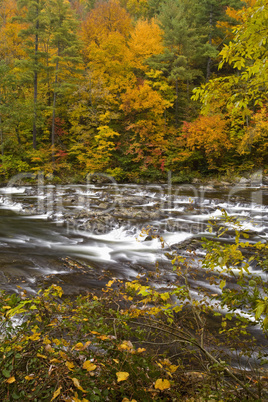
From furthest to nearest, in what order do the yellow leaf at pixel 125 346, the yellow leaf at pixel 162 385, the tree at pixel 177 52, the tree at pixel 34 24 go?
the tree at pixel 177 52 → the tree at pixel 34 24 → the yellow leaf at pixel 125 346 → the yellow leaf at pixel 162 385

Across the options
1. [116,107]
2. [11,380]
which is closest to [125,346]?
[11,380]

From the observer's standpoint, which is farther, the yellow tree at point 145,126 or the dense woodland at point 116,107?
the yellow tree at point 145,126

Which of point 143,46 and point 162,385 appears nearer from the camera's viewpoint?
point 162,385

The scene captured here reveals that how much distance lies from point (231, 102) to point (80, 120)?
70.5 feet

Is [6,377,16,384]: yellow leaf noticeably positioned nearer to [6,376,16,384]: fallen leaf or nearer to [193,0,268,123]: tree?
[6,376,16,384]: fallen leaf

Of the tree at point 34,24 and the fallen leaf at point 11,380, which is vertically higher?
the tree at point 34,24

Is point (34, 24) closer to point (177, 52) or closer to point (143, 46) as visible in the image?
point (143, 46)

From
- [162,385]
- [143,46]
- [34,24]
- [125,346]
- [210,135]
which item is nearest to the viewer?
[162,385]

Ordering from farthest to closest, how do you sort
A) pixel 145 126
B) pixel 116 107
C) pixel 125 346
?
1. pixel 116 107
2. pixel 145 126
3. pixel 125 346

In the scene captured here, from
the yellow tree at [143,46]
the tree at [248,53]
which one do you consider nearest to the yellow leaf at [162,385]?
the tree at [248,53]

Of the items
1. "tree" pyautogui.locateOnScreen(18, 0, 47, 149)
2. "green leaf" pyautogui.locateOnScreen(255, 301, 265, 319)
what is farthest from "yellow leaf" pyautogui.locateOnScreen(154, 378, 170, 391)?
"tree" pyautogui.locateOnScreen(18, 0, 47, 149)

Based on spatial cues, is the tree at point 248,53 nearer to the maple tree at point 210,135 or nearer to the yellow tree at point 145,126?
the maple tree at point 210,135

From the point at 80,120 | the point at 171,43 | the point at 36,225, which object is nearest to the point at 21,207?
the point at 36,225

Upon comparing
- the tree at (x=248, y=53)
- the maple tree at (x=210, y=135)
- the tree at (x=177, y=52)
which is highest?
the tree at (x=177, y=52)
